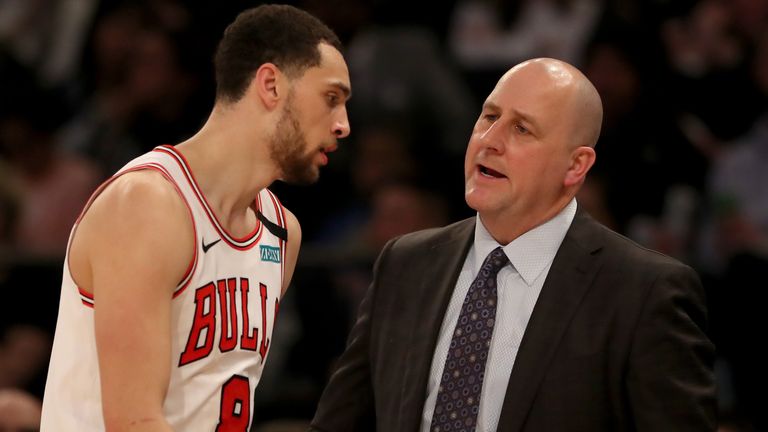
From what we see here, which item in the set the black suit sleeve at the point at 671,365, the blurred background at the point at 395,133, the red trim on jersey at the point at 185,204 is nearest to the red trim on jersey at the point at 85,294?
the red trim on jersey at the point at 185,204

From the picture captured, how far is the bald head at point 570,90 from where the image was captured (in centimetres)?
338

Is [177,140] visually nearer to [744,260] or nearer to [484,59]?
[484,59]

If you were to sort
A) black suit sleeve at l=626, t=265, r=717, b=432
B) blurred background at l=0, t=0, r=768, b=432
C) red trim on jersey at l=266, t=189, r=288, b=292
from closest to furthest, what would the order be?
black suit sleeve at l=626, t=265, r=717, b=432, red trim on jersey at l=266, t=189, r=288, b=292, blurred background at l=0, t=0, r=768, b=432

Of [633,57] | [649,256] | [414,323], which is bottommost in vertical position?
[414,323]

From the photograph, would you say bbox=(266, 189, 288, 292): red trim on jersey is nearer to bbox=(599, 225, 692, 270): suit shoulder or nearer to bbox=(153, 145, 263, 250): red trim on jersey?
bbox=(153, 145, 263, 250): red trim on jersey

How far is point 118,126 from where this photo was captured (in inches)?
306

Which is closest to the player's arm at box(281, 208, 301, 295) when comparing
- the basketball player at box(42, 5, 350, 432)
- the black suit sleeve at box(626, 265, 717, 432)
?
the basketball player at box(42, 5, 350, 432)

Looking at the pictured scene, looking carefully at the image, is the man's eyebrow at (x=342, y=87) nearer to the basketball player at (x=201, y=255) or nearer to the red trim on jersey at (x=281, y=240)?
the basketball player at (x=201, y=255)

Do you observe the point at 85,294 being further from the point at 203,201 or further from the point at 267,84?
the point at 267,84

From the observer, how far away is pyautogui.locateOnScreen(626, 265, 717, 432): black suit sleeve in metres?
3.02

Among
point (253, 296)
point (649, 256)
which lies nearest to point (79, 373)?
point (253, 296)

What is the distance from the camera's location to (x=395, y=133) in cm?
713

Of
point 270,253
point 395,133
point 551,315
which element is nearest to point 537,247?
point 551,315

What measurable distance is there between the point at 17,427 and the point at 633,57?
4.17m
